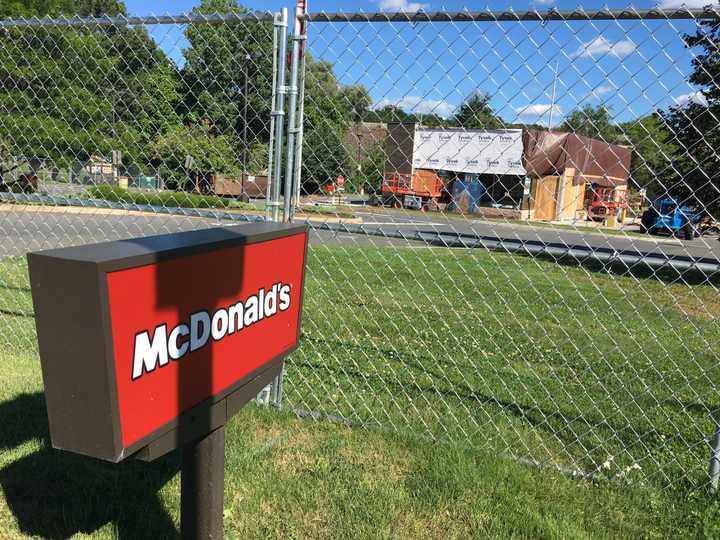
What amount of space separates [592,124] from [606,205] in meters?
0.47

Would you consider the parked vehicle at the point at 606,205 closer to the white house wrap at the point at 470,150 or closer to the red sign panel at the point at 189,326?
the white house wrap at the point at 470,150

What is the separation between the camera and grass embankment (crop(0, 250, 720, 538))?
8.59 ft

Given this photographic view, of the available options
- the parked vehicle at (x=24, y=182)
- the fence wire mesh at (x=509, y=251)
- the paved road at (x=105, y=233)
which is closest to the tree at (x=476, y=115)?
the fence wire mesh at (x=509, y=251)

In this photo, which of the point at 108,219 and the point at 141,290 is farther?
the point at 108,219

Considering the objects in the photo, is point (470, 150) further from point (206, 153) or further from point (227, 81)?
point (206, 153)

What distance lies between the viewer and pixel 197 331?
5.77 ft

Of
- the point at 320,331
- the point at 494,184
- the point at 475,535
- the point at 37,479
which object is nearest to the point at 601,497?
the point at 475,535

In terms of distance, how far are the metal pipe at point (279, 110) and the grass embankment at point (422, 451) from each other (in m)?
1.26

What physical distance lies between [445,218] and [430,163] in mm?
719

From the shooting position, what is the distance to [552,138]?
117 inches

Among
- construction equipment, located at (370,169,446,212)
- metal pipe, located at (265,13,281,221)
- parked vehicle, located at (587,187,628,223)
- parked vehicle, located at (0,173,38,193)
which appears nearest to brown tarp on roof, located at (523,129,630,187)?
parked vehicle, located at (587,187,628,223)

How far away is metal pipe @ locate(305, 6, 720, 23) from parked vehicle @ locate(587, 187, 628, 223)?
80 cm

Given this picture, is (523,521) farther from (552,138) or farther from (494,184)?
(552,138)

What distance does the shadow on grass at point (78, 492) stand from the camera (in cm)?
250
